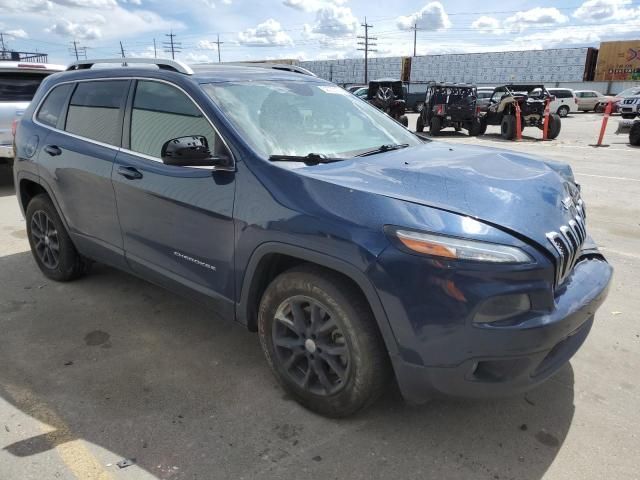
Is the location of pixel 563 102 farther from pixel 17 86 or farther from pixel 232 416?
pixel 232 416

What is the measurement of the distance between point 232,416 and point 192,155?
4.49ft

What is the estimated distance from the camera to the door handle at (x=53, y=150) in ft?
13.0

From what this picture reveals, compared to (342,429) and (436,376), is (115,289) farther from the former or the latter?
(436,376)

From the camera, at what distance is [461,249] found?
6.73ft

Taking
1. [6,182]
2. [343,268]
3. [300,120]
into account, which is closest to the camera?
[343,268]

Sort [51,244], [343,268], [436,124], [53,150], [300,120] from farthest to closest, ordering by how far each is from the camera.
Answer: [436,124]
[51,244]
[53,150]
[300,120]
[343,268]

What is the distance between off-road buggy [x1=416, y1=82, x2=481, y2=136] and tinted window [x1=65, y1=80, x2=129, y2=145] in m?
15.7

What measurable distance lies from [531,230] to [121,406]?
2240mm

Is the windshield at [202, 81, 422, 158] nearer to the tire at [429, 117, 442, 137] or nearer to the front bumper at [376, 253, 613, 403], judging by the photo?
the front bumper at [376, 253, 613, 403]

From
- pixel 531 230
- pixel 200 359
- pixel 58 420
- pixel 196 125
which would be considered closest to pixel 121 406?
pixel 58 420

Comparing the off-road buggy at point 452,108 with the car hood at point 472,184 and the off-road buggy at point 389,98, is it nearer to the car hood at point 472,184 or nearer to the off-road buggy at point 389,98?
the off-road buggy at point 389,98

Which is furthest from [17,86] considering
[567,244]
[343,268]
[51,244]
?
[567,244]

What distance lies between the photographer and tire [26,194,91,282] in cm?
423

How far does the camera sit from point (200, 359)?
10.7 feet
